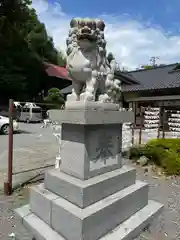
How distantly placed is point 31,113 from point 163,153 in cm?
1661

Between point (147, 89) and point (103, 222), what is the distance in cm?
1451

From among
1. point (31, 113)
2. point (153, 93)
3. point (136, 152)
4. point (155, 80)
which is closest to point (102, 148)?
point (136, 152)

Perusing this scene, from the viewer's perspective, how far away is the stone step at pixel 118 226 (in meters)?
2.54

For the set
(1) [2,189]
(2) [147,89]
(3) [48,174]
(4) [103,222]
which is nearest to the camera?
(4) [103,222]

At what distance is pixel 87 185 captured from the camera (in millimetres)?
2512

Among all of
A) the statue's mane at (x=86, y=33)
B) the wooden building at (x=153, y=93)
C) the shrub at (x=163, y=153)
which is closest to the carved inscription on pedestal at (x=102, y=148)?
the statue's mane at (x=86, y=33)

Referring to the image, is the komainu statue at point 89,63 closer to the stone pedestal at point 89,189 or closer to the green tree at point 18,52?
the stone pedestal at point 89,189

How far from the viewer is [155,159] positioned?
6.25m

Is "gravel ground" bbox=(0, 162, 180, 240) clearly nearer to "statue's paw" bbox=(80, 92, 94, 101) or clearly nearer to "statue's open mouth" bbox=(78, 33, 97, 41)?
"statue's paw" bbox=(80, 92, 94, 101)

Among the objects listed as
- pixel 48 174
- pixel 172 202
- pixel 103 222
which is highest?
pixel 48 174

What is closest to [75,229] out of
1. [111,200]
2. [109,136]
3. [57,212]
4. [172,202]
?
[57,212]

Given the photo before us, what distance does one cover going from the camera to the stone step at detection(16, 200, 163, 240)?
2.54 metres

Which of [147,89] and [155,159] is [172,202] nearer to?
[155,159]

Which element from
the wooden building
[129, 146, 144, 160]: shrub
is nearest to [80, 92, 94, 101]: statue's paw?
[129, 146, 144, 160]: shrub
